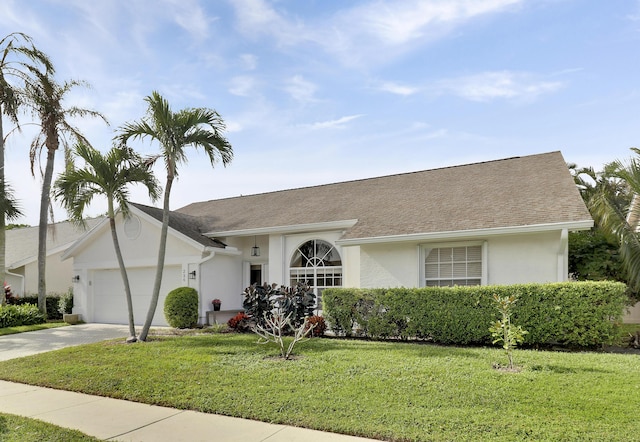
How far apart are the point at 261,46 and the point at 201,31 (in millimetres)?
1760

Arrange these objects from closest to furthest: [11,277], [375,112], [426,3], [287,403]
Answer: [287,403], [426,3], [375,112], [11,277]

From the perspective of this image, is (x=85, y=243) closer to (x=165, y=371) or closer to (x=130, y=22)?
(x=130, y=22)

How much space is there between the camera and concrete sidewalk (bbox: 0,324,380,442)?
4.93 metres

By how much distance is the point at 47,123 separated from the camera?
18.1m

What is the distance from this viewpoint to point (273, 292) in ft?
38.0

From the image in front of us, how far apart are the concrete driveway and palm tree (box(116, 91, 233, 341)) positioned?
2390 millimetres

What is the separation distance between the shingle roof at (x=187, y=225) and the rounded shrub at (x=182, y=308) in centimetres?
179

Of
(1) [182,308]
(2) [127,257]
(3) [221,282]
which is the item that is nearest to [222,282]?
(3) [221,282]

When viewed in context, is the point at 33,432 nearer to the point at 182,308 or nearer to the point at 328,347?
the point at 328,347

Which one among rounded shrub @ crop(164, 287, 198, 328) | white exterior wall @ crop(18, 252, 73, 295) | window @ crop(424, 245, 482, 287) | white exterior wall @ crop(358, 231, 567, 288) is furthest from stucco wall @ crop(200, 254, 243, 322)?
white exterior wall @ crop(18, 252, 73, 295)

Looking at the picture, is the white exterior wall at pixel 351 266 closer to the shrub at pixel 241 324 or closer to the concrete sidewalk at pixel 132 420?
the shrub at pixel 241 324

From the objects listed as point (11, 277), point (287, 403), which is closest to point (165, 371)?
point (287, 403)

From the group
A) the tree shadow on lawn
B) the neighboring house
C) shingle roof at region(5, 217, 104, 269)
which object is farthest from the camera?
shingle roof at region(5, 217, 104, 269)

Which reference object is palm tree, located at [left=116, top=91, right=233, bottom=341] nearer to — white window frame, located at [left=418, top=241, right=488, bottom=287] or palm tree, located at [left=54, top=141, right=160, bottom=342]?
palm tree, located at [left=54, top=141, right=160, bottom=342]
